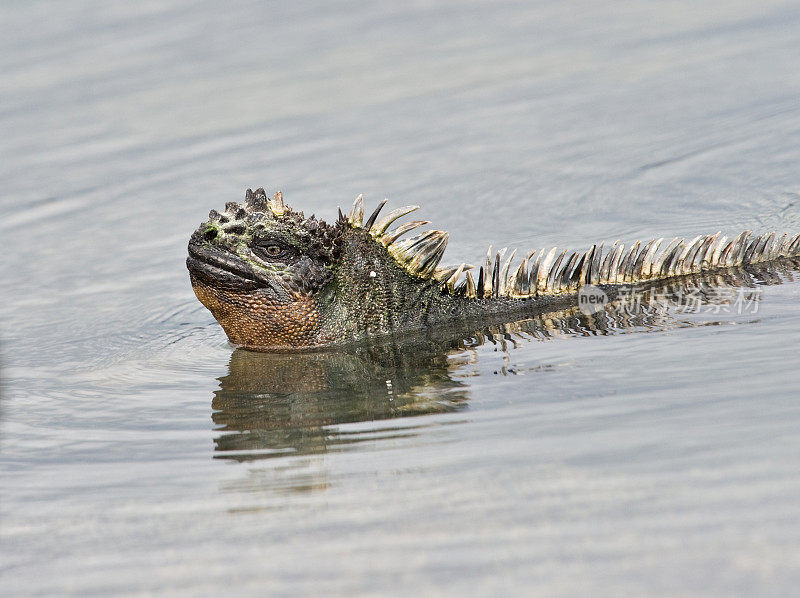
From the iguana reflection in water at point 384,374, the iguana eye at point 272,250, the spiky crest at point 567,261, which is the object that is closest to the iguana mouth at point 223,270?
the iguana eye at point 272,250

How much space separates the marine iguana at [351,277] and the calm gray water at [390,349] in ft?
1.46

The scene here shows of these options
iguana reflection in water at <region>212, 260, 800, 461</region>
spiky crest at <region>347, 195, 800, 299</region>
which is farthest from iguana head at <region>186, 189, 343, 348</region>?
spiky crest at <region>347, 195, 800, 299</region>

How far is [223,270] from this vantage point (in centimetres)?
927

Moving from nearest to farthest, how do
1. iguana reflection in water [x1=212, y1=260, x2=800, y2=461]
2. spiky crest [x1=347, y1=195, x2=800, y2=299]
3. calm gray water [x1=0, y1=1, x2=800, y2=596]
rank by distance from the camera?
calm gray water [x1=0, y1=1, x2=800, y2=596], iguana reflection in water [x1=212, y1=260, x2=800, y2=461], spiky crest [x1=347, y1=195, x2=800, y2=299]

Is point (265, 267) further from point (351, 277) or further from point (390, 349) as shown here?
point (390, 349)

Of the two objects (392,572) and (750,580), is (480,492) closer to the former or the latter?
(392,572)

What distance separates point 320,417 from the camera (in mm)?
7457

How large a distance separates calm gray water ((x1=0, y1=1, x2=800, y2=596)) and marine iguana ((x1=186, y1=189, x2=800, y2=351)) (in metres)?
Result: 0.44

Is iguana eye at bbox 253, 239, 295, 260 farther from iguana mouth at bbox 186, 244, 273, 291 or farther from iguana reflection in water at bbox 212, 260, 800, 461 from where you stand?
iguana reflection in water at bbox 212, 260, 800, 461

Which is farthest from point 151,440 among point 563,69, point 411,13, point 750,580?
point 411,13

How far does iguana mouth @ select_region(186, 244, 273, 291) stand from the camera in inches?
363

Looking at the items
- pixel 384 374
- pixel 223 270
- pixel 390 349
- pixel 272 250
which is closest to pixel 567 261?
pixel 390 349

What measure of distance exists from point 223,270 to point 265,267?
0.37m

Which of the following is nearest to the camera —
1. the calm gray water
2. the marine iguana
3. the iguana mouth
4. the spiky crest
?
the calm gray water
